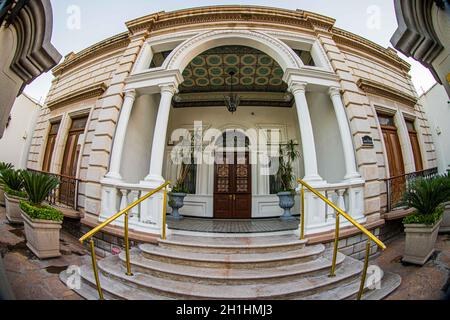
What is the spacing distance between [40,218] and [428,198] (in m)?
4.20

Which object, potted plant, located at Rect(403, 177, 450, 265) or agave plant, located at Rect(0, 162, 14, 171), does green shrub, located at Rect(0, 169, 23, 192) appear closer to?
agave plant, located at Rect(0, 162, 14, 171)

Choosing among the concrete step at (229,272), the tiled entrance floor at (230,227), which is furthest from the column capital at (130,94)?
the concrete step at (229,272)

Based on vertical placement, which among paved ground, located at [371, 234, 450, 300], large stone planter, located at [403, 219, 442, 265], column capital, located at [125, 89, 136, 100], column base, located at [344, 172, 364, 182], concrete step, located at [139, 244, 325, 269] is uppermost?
column capital, located at [125, 89, 136, 100]

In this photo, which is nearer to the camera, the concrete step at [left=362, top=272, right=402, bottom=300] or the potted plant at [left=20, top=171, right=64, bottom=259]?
the concrete step at [left=362, top=272, right=402, bottom=300]

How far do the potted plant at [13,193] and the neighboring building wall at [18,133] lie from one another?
0.12 m

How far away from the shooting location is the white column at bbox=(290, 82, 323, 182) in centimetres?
300

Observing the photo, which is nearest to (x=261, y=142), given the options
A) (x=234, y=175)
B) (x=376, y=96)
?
(x=234, y=175)

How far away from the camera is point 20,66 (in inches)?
70.9

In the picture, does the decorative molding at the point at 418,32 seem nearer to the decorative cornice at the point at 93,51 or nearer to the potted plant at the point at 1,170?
the potted plant at the point at 1,170

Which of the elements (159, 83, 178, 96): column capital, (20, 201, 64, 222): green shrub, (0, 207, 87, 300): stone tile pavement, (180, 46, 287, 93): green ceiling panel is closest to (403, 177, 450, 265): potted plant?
(0, 207, 87, 300): stone tile pavement

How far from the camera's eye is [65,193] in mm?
2744

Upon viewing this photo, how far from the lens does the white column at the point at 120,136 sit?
3.10 metres

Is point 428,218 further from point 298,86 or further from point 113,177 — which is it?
point 113,177

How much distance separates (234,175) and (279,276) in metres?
4.04
